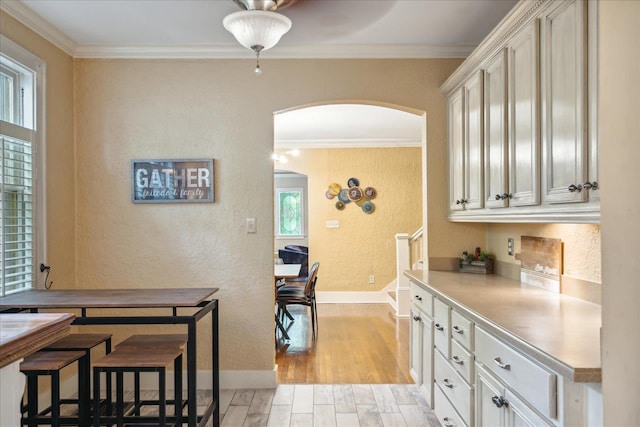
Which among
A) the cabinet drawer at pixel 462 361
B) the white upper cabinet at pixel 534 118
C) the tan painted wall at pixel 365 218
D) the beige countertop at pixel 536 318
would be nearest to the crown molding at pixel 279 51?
the white upper cabinet at pixel 534 118

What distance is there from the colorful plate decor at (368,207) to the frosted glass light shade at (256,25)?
4.87 meters

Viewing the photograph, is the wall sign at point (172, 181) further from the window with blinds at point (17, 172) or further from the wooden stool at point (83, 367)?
the wooden stool at point (83, 367)

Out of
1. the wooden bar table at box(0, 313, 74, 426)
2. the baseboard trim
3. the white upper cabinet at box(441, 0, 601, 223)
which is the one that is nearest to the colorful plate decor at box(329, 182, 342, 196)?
the baseboard trim

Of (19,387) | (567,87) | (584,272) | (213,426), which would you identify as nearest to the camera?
(19,387)

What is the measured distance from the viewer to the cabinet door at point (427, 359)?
2.93 meters

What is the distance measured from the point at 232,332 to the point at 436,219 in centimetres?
183

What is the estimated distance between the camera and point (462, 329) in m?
2.25

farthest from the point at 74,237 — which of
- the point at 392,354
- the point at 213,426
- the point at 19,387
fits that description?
the point at 392,354

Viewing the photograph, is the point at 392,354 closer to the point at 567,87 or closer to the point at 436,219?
the point at 436,219

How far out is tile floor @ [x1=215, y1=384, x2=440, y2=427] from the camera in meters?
2.90

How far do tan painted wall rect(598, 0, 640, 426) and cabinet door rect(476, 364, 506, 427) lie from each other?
630mm

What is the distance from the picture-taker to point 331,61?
11.5 feet

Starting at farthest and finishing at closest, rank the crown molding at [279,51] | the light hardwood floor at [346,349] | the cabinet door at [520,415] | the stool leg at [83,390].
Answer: the light hardwood floor at [346,349] → the crown molding at [279,51] → the stool leg at [83,390] → the cabinet door at [520,415]

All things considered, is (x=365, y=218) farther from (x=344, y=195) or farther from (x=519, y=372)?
(x=519, y=372)
